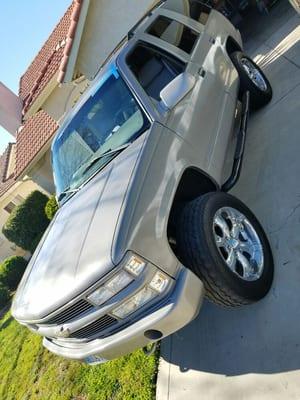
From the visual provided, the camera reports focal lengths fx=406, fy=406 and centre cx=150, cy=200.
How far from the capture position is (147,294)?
279 cm

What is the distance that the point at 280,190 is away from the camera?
3963 mm

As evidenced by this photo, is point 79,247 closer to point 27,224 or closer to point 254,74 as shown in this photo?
point 254,74

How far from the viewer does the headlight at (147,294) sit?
9.08 ft

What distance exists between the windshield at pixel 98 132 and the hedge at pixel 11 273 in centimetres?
816

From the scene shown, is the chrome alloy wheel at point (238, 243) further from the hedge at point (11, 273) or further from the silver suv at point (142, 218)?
the hedge at point (11, 273)

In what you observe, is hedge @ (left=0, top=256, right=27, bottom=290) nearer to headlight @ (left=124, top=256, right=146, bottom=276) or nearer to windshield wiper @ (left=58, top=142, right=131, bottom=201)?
windshield wiper @ (left=58, top=142, right=131, bottom=201)

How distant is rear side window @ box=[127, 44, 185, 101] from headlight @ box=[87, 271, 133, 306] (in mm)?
2099

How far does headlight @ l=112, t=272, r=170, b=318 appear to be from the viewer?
2.77m

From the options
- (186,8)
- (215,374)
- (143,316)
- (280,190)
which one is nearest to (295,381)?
(215,374)

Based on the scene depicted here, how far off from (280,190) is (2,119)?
13967 mm

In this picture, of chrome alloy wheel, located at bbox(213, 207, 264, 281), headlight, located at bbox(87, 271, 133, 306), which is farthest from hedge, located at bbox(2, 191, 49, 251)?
headlight, located at bbox(87, 271, 133, 306)

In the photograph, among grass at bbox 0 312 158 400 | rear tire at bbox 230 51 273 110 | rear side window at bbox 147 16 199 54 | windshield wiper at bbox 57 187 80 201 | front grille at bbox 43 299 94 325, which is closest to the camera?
front grille at bbox 43 299 94 325

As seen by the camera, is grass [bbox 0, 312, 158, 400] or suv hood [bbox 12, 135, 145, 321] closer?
suv hood [bbox 12, 135, 145, 321]

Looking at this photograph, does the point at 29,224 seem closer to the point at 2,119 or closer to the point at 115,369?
the point at 2,119
